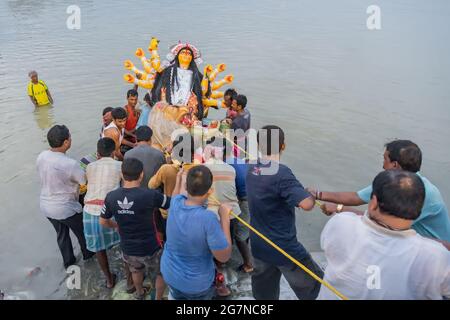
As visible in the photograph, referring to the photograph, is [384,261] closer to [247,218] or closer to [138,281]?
[138,281]

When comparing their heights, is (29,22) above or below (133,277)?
above

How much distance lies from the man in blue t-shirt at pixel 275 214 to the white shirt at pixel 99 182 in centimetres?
149

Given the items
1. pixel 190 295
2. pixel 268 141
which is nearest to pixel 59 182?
pixel 190 295

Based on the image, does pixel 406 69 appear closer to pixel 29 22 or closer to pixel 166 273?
pixel 166 273

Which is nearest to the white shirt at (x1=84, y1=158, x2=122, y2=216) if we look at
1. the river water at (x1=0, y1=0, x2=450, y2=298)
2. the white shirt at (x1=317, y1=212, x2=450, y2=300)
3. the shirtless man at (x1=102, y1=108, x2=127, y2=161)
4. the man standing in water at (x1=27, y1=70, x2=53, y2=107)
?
the shirtless man at (x1=102, y1=108, x2=127, y2=161)

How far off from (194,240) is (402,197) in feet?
4.65

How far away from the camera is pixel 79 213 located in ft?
13.5

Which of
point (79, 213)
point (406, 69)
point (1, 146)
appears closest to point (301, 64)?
point (406, 69)

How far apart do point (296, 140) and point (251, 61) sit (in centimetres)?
611

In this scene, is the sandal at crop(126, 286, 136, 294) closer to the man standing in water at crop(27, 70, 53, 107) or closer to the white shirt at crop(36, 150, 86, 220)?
the white shirt at crop(36, 150, 86, 220)

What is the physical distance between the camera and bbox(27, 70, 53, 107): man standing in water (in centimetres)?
894

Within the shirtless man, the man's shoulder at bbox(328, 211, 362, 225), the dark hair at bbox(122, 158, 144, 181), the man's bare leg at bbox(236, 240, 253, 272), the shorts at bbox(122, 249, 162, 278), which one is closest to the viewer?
the man's shoulder at bbox(328, 211, 362, 225)

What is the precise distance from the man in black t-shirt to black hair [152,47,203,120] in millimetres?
3005

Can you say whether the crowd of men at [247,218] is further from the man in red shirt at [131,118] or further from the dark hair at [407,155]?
the man in red shirt at [131,118]
